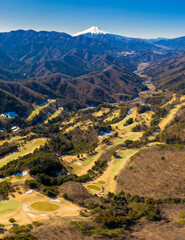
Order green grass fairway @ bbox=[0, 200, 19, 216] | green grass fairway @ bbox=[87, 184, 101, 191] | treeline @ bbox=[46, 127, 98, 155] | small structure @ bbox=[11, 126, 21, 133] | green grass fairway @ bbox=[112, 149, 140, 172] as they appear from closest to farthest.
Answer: green grass fairway @ bbox=[0, 200, 19, 216], green grass fairway @ bbox=[87, 184, 101, 191], green grass fairway @ bbox=[112, 149, 140, 172], treeline @ bbox=[46, 127, 98, 155], small structure @ bbox=[11, 126, 21, 133]

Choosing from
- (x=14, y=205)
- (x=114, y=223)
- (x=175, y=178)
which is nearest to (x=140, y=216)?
(x=114, y=223)

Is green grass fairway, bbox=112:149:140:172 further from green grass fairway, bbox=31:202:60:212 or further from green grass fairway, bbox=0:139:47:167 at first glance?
green grass fairway, bbox=0:139:47:167

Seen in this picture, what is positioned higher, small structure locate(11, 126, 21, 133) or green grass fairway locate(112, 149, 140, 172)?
small structure locate(11, 126, 21, 133)

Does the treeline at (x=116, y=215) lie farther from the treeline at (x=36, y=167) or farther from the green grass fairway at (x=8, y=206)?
the treeline at (x=36, y=167)

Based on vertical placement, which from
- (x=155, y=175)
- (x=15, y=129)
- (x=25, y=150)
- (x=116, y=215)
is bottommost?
(x=155, y=175)

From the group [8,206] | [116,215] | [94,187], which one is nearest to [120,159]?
[94,187]

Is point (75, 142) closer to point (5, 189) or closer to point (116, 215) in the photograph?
point (5, 189)

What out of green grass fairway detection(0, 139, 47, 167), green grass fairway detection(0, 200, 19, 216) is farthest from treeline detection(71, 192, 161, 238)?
green grass fairway detection(0, 139, 47, 167)
